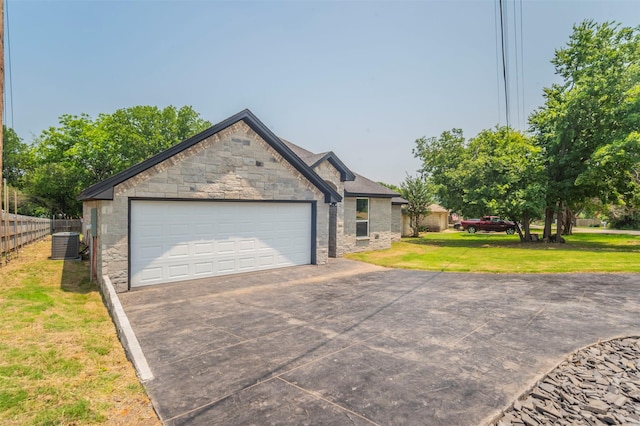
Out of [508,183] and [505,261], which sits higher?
[508,183]

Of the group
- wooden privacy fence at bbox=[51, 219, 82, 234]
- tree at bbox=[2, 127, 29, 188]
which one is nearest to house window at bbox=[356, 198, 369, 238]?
wooden privacy fence at bbox=[51, 219, 82, 234]

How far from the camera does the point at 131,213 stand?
941 cm

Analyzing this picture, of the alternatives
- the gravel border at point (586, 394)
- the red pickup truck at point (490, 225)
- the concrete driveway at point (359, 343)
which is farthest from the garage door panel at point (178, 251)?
the red pickup truck at point (490, 225)

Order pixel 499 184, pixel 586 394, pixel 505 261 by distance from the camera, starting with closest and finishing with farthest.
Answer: pixel 586 394, pixel 505 261, pixel 499 184

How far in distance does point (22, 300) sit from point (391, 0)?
44.8 ft

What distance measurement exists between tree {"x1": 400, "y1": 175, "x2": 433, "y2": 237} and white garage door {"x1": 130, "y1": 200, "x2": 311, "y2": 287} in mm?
16369

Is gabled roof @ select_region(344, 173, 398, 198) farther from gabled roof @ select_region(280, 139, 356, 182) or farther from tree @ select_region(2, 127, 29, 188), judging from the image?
tree @ select_region(2, 127, 29, 188)

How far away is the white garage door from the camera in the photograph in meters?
9.70

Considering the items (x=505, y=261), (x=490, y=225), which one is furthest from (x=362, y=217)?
(x=490, y=225)

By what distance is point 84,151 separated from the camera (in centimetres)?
3678

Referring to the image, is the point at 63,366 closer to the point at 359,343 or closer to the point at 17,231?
the point at 359,343

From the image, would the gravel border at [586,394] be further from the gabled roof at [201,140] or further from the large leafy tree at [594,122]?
the large leafy tree at [594,122]

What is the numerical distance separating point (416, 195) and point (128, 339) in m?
25.0

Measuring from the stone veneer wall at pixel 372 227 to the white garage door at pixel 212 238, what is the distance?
469 cm
